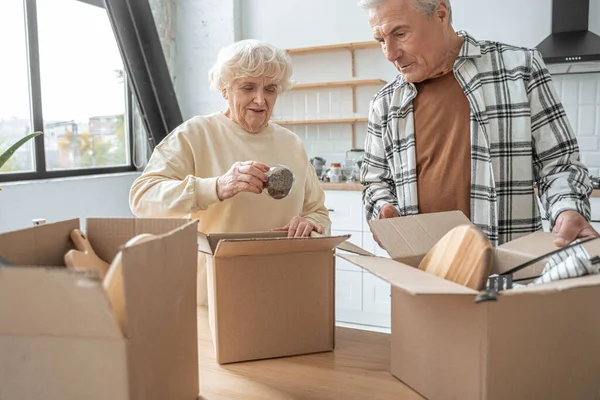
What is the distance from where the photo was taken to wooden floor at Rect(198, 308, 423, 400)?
869 millimetres

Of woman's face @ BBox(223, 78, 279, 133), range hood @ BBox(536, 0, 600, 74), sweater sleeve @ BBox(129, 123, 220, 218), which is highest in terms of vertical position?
range hood @ BBox(536, 0, 600, 74)

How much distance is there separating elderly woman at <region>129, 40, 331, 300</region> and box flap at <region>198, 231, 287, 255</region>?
22 centimetres

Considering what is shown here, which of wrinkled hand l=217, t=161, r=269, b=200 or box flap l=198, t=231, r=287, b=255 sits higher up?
wrinkled hand l=217, t=161, r=269, b=200

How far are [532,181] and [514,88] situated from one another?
26 centimetres

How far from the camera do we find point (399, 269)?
0.77m

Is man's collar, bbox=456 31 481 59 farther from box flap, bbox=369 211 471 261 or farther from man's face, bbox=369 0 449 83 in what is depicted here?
box flap, bbox=369 211 471 261

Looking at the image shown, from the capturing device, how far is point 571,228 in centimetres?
104

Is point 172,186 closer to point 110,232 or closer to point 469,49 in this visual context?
point 110,232

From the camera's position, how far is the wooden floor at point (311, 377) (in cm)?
87

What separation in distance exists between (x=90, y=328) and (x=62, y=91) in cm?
299

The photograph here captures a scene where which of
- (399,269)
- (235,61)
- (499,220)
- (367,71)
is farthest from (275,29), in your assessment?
(399,269)

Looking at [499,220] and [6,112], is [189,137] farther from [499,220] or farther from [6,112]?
[6,112]

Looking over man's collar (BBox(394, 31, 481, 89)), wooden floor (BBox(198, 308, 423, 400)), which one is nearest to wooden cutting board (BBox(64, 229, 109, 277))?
wooden floor (BBox(198, 308, 423, 400))

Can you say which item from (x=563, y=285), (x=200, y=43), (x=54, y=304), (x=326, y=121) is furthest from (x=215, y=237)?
(x=200, y=43)
